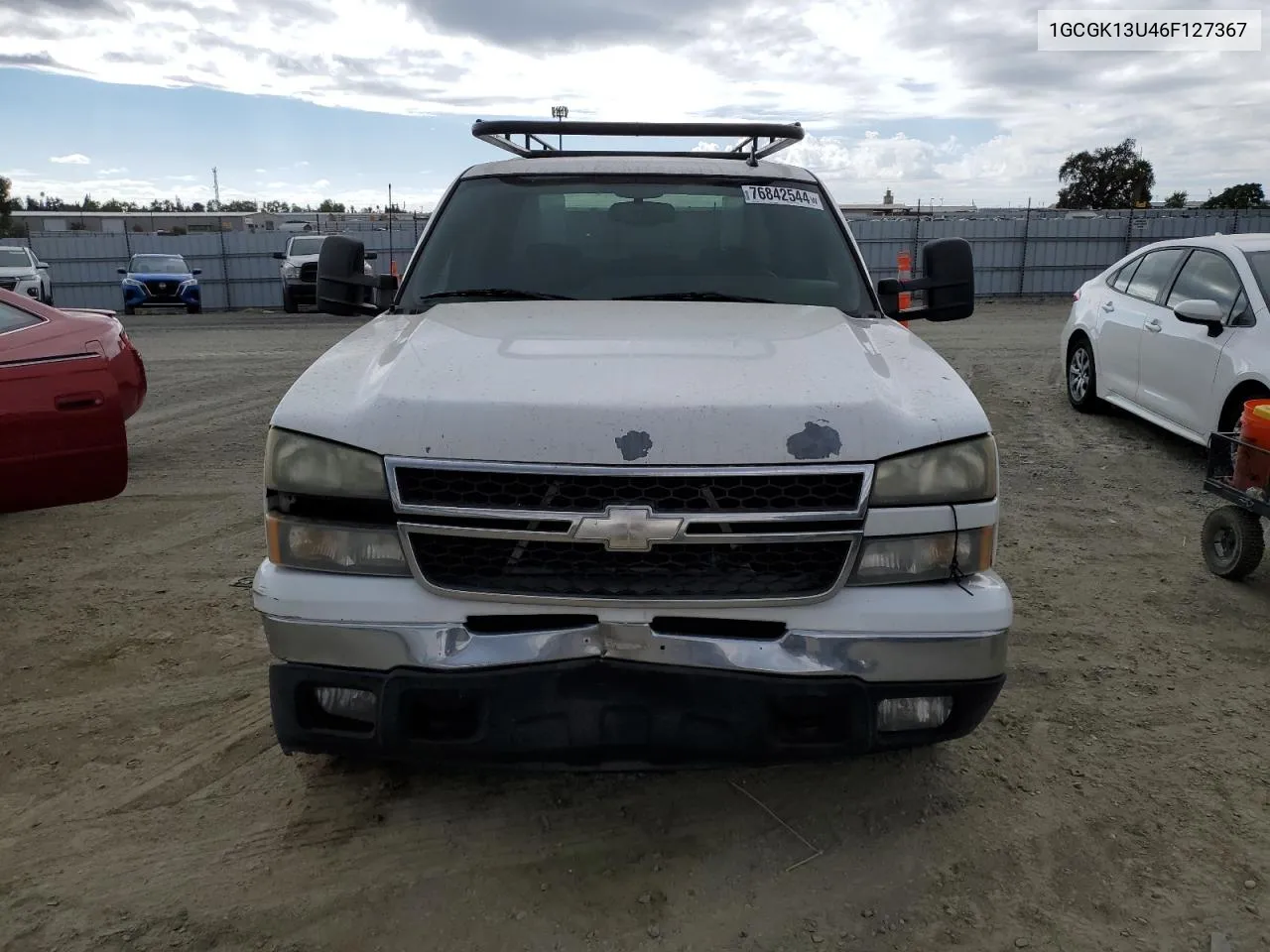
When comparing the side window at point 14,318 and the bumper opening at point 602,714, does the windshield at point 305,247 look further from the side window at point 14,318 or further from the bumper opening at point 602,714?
the bumper opening at point 602,714

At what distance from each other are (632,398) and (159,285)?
23.4 meters

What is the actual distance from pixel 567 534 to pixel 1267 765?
2431 mm

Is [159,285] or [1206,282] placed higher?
[1206,282]

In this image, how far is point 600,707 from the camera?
2334 mm

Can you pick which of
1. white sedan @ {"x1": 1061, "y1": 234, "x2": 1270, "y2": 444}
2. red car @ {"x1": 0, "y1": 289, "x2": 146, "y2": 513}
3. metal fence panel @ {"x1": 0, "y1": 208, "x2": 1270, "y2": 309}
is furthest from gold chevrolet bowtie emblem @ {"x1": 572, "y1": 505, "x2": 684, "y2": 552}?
metal fence panel @ {"x1": 0, "y1": 208, "x2": 1270, "y2": 309}

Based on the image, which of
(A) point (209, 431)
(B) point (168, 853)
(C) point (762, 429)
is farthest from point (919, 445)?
(A) point (209, 431)

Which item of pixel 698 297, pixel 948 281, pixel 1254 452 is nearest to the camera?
pixel 698 297

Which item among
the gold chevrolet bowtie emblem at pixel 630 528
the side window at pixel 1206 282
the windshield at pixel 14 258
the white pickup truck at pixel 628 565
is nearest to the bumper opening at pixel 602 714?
the white pickup truck at pixel 628 565

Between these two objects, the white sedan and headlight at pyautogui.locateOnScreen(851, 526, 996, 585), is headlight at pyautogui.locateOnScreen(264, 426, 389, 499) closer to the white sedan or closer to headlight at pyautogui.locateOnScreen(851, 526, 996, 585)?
headlight at pyautogui.locateOnScreen(851, 526, 996, 585)

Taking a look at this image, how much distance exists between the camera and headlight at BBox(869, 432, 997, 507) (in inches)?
92.7

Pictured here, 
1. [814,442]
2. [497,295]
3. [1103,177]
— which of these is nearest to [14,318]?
[497,295]

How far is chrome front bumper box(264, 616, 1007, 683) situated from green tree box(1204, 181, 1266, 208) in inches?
2042

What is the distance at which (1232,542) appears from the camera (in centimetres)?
475

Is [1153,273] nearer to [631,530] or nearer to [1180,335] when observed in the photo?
[1180,335]
